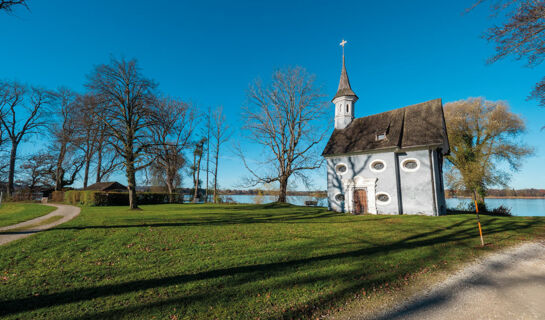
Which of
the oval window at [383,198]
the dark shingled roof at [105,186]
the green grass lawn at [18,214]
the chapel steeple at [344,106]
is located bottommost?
the green grass lawn at [18,214]

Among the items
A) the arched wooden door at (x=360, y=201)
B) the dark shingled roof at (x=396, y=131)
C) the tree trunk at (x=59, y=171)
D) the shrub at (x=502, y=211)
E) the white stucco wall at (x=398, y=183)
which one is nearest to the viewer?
the white stucco wall at (x=398, y=183)

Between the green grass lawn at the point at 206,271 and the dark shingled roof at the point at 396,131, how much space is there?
30.0ft

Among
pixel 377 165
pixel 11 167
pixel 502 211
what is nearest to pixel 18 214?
pixel 11 167

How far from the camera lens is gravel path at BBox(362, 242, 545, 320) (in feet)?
11.2

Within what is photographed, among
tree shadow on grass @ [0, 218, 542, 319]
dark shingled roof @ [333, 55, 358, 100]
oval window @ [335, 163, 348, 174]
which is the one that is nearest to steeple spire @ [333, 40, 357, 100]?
dark shingled roof @ [333, 55, 358, 100]

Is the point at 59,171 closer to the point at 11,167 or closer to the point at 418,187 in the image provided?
the point at 11,167

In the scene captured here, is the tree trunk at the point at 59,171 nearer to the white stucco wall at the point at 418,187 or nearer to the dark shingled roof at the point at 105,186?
the dark shingled roof at the point at 105,186

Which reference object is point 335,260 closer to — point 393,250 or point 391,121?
point 393,250

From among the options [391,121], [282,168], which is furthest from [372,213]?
[282,168]

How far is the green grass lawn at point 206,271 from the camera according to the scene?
131 inches

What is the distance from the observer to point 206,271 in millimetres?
4703

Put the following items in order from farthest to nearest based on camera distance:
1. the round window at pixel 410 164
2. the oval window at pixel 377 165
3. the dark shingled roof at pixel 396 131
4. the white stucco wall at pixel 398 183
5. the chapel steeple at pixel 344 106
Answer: the chapel steeple at pixel 344 106 → the oval window at pixel 377 165 → the dark shingled roof at pixel 396 131 → the round window at pixel 410 164 → the white stucco wall at pixel 398 183

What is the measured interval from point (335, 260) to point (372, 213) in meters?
13.1

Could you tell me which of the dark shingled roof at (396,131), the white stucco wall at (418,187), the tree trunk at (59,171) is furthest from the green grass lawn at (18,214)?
the white stucco wall at (418,187)
